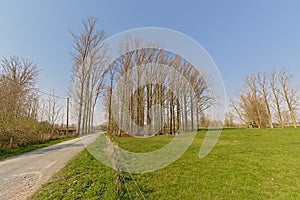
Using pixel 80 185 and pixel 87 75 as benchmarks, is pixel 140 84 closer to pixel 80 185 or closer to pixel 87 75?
pixel 87 75

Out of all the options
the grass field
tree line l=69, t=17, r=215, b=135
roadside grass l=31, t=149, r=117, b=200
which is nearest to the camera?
roadside grass l=31, t=149, r=117, b=200

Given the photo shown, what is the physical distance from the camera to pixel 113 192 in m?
3.56

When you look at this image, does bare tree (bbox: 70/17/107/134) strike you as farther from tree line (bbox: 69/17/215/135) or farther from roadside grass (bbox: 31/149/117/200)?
roadside grass (bbox: 31/149/117/200)

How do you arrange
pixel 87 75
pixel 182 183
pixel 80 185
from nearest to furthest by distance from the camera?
1. pixel 80 185
2. pixel 182 183
3. pixel 87 75

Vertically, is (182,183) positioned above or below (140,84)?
below

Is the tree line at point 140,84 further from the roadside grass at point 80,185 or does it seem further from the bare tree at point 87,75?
the roadside grass at point 80,185

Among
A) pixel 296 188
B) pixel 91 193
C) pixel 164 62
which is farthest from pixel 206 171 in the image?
pixel 164 62

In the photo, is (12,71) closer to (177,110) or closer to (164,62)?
(164,62)

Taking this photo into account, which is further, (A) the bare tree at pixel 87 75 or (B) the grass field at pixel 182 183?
(A) the bare tree at pixel 87 75

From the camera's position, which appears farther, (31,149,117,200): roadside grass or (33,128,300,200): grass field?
(33,128,300,200): grass field

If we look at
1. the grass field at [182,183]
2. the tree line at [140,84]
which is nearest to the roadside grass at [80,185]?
the grass field at [182,183]

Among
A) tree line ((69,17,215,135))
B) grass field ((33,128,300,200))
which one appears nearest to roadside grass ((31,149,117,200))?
grass field ((33,128,300,200))

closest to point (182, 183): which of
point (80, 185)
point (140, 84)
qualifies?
point (80, 185)

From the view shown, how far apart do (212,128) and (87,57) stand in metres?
18.7
